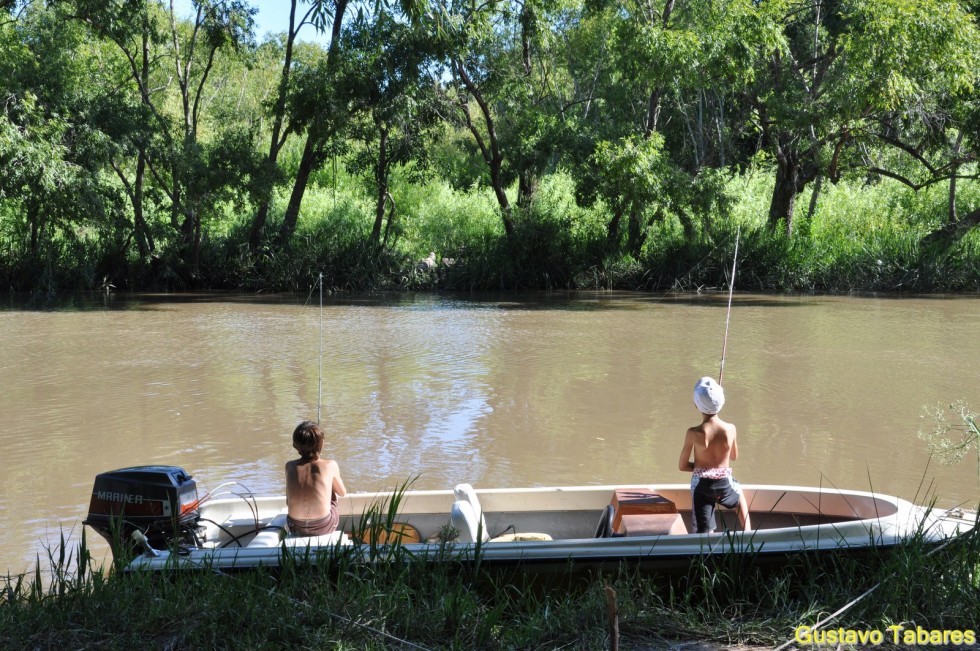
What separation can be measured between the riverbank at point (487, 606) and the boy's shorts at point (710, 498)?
0.79 metres

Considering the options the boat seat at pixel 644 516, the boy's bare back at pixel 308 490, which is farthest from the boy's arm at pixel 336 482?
the boat seat at pixel 644 516

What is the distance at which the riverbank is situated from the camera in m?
3.96

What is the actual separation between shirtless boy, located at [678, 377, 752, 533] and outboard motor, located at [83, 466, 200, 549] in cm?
285

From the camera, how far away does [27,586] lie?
18.7 ft

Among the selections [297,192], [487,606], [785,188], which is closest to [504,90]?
[297,192]

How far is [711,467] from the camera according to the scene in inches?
222

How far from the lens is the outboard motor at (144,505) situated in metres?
5.26

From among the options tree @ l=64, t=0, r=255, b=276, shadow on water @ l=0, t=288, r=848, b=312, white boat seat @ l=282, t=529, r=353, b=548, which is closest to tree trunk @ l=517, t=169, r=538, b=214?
shadow on water @ l=0, t=288, r=848, b=312

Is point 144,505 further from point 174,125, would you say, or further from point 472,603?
point 174,125

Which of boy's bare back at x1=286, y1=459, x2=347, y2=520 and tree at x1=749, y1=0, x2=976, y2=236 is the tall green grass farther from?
boy's bare back at x1=286, y1=459, x2=347, y2=520

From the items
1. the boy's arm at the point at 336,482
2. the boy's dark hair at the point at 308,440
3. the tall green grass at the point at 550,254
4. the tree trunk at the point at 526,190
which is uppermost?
the tree trunk at the point at 526,190

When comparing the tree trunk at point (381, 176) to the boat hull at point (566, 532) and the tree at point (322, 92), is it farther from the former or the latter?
the boat hull at point (566, 532)

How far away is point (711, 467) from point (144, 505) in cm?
319

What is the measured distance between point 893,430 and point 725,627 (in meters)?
6.15
